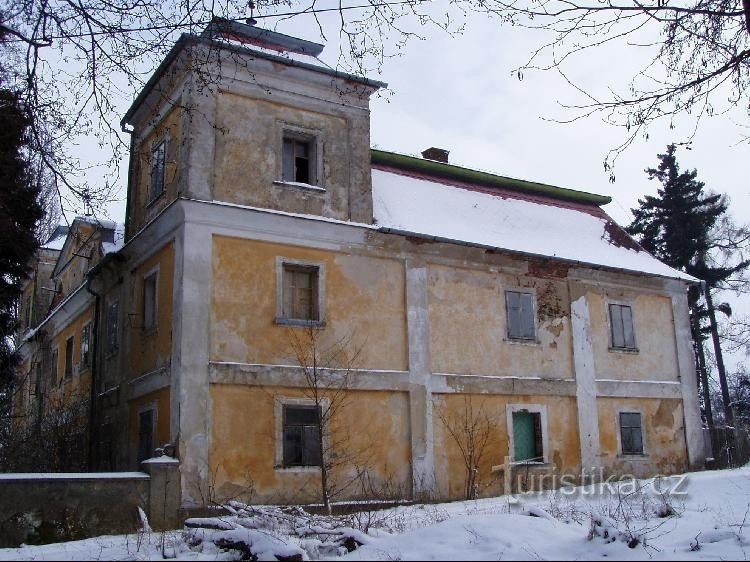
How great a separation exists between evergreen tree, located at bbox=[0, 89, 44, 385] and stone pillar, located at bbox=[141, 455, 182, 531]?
165 inches

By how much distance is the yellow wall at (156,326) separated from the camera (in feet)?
49.5

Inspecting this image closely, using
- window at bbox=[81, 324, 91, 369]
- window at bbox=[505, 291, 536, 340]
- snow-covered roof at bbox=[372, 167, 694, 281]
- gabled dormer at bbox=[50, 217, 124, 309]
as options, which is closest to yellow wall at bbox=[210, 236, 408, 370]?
snow-covered roof at bbox=[372, 167, 694, 281]

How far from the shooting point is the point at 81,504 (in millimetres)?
11555

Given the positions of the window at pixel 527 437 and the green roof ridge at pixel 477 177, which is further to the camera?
the green roof ridge at pixel 477 177

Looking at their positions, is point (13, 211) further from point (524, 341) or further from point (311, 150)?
point (524, 341)

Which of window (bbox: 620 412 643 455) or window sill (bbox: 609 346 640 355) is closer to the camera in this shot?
window (bbox: 620 412 643 455)

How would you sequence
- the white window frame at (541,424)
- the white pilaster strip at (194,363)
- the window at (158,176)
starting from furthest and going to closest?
the white window frame at (541,424) → the window at (158,176) → the white pilaster strip at (194,363)

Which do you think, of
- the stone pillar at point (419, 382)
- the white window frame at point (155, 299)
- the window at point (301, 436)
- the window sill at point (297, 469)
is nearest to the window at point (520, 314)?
the stone pillar at point (419, 382)

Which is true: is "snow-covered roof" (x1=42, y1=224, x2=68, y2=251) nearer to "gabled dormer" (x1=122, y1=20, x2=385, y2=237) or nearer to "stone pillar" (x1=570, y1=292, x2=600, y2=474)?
"gabled dormer" (x1=122, y1=20, x2=385, y2=237)

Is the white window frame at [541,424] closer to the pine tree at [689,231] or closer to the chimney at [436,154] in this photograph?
the chimney at [436,154]

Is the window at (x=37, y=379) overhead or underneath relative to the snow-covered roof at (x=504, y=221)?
underneath

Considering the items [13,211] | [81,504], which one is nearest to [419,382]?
[81,504]

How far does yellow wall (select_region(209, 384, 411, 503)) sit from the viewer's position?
551 inches

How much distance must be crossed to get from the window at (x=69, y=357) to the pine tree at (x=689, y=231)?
21.4 m
